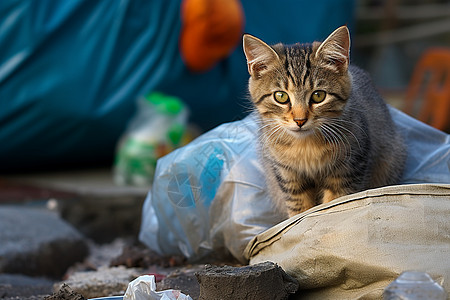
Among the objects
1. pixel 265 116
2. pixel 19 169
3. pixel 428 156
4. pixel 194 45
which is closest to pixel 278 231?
pixel 265 116

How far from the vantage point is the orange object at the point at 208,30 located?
16.6ft

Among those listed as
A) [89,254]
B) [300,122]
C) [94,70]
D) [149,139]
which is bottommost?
[89,254]

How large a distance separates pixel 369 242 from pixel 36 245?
2.12 meters

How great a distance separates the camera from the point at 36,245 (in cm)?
356

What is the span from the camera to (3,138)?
5273 millimetres

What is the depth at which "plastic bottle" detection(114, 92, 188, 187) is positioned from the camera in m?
5.16

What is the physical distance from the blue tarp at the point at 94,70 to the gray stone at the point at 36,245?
1358mm

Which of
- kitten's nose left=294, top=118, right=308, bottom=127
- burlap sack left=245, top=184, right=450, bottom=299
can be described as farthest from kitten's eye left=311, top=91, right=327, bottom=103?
burlap sack left=245, top=184, right=450, bottom=299

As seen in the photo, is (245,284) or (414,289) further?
(245,284)

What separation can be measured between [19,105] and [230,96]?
1.89 m

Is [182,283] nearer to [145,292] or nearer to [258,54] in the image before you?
[145,292]

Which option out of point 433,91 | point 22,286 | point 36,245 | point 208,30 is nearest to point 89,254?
point 36,245

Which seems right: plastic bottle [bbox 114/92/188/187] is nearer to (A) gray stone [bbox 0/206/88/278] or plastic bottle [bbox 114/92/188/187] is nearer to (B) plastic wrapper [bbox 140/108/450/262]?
(A) gray stone [bbox 0/206/88/278]

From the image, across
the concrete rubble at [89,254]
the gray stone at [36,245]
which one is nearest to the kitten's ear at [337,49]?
the concrete rubble at [89,254]
